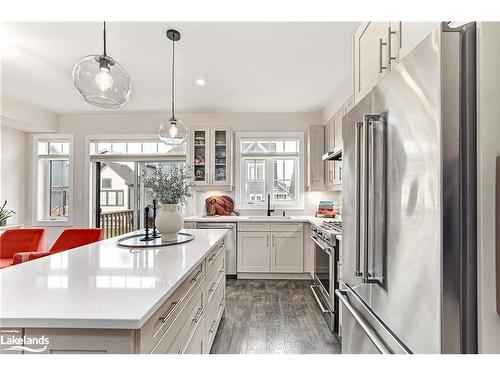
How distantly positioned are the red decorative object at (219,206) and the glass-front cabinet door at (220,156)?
29cm

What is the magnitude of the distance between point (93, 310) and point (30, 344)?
19 cm

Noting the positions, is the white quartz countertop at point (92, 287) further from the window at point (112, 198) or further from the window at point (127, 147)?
the window at point (112, 198)

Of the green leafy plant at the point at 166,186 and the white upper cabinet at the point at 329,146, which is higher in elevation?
the white upper cabinet at the point at 329,146

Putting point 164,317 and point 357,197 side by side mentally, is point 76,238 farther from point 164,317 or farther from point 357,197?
point 357,197

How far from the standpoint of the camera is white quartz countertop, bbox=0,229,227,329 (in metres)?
0.77

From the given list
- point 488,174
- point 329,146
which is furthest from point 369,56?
point 329,146

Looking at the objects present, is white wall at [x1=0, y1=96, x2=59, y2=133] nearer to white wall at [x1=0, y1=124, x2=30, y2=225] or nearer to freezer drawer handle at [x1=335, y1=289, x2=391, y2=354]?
white wall at [x1=0, y1=124, x2=30, y2=225]

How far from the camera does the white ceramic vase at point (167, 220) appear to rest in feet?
Result: 6.39

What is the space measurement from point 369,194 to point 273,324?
1887mm

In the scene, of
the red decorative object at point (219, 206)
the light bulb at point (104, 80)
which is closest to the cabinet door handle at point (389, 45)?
the light bulb at point (104, 80)

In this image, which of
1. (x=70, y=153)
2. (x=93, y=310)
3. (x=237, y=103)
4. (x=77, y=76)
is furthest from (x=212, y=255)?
(x=70, y=153)

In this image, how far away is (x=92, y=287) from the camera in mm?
1027

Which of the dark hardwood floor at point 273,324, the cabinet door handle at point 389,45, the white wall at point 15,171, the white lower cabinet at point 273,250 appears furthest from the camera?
the white wall at point 15,171
